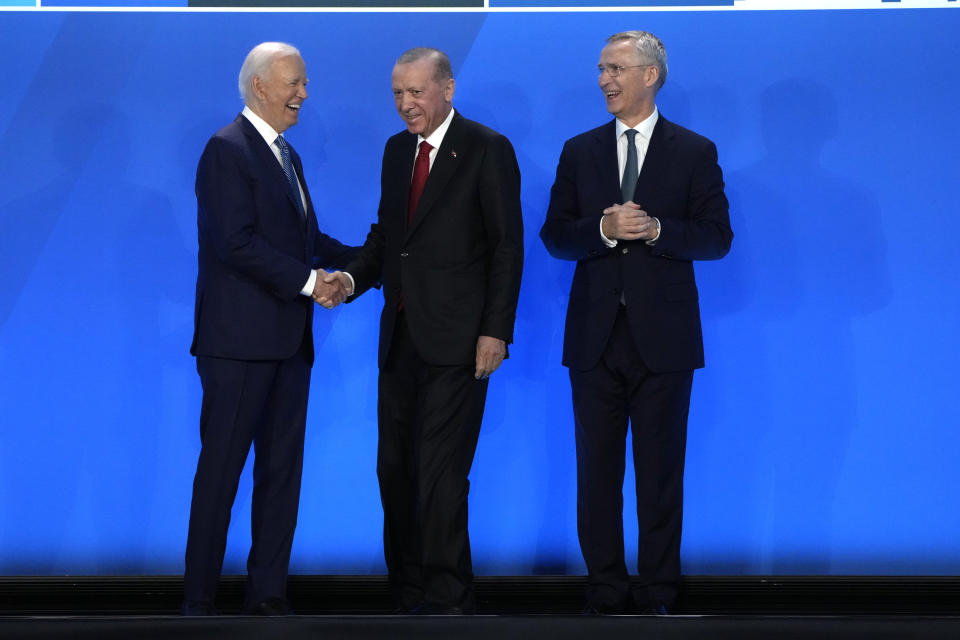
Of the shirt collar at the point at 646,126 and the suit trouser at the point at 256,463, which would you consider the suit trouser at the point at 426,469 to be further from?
the shirt collar at the point at 646,126

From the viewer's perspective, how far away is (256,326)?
3.12m

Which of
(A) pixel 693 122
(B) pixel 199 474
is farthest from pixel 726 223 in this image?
(B) pixel 199 474

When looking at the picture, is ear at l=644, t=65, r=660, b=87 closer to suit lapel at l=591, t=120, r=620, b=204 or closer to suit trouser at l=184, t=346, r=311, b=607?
suit lapel at l=591, t=120, r=620, b=204

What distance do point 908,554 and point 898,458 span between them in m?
0.35

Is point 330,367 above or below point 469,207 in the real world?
below

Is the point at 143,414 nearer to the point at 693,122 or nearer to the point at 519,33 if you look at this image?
the point at 519,33

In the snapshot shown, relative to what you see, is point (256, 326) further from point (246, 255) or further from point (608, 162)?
point (608, 162)

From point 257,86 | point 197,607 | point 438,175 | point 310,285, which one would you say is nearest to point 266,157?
point 257,86

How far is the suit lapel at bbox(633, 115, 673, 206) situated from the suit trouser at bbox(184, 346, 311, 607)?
116 centimetres

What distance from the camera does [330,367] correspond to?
3.97 meters

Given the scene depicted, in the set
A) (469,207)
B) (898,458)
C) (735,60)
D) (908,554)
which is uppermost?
(735,60)

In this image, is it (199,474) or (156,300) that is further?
(156,300)

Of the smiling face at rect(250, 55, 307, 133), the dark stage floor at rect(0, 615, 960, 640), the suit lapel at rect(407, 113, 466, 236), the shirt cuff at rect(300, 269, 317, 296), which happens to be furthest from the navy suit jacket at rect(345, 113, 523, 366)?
the dark stage floor at rect(0, 615, 960, 640)

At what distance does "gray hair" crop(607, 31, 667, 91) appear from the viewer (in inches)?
130
